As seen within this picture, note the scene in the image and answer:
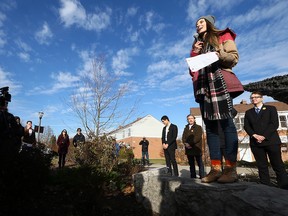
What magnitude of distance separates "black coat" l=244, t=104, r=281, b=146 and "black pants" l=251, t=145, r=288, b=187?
90mm

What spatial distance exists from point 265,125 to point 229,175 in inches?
71.9

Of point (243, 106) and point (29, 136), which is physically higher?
point (243, 106)

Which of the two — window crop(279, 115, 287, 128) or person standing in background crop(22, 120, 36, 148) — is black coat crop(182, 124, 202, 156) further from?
window crop(279, 115, 287, 128)

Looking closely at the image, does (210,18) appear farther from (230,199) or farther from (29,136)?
(29,136)

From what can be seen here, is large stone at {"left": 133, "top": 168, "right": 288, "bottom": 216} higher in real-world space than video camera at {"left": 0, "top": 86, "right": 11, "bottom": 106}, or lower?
lower

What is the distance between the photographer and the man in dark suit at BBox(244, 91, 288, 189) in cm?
414

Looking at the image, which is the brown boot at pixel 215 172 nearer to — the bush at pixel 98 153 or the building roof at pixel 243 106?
the bush at pixel 98 153

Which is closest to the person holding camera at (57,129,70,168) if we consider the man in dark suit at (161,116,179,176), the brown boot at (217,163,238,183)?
the man in dark suit at (161,116,179,176)

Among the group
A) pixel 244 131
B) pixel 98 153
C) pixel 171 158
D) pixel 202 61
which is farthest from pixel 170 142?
pixel 244 131

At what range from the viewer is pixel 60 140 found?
1188cm

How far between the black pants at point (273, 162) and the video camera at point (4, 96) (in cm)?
461

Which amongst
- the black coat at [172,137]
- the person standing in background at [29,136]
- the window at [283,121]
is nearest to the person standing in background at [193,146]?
the black coat at [172,137]

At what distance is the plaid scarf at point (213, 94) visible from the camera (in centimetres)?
283

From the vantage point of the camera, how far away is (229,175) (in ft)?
9.85
